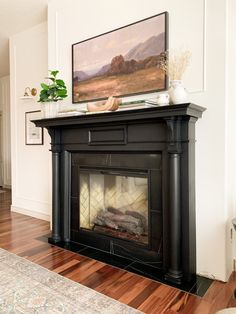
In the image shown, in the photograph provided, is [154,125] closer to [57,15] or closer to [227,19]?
[227,19]

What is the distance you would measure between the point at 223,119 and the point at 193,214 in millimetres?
807

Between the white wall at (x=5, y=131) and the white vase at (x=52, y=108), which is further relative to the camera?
the white wall at (x=5, y=131)

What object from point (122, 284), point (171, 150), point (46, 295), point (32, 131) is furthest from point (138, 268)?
point (32, 131)

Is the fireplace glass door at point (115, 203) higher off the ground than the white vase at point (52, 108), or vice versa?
the white vase at point (52, 108)

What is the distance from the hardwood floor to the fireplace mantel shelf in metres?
1.30

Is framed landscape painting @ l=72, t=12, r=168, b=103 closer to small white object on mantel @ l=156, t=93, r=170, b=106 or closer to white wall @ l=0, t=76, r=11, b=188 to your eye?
small white object on mantel @ l=156, t=93, r=170, b=106

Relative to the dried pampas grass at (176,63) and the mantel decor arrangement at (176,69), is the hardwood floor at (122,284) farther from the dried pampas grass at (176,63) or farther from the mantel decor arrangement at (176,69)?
the dried pampas grass at (176,63)

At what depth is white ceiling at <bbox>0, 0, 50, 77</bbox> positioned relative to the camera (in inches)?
128

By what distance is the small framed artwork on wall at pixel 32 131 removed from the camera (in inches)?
156

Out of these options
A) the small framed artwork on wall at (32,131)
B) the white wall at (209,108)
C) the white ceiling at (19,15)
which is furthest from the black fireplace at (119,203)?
the white ceiling at (19,15)

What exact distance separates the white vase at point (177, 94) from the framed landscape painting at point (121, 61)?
0.94 feet

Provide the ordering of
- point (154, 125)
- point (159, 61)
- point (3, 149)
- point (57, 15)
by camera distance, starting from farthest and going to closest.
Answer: point (3, 149) < point (57, 15) < point (159, 61) < point (154, 125)

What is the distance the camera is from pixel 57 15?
125 inches

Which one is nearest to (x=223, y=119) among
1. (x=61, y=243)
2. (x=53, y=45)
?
(x=61, y=243)
